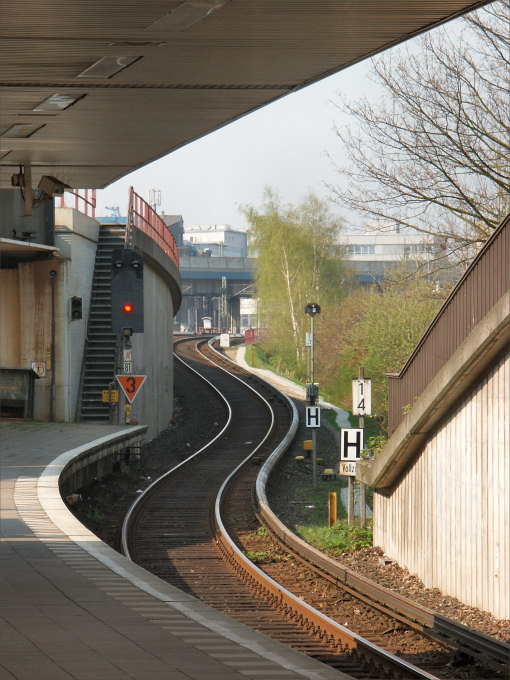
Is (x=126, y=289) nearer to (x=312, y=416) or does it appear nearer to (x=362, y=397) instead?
(x=312, y=416)

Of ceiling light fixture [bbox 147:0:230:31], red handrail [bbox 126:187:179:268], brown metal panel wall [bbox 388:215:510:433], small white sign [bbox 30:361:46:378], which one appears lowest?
small white sign [bbox 30:361:46:378]

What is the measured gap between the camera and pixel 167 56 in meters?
7.48

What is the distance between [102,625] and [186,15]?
4.95m

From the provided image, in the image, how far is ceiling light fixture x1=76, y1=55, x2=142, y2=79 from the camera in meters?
7.50

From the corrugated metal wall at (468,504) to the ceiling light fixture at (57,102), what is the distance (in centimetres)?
558

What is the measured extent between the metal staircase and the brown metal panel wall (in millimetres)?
13913

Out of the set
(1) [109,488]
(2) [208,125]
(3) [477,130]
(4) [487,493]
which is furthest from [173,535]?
(3) [477,130]

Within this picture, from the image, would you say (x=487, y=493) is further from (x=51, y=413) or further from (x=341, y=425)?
(x=341, y=425)

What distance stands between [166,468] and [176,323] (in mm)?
117361

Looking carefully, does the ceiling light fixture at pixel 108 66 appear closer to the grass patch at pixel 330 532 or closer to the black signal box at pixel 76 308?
the grass patch at pixel 330 532

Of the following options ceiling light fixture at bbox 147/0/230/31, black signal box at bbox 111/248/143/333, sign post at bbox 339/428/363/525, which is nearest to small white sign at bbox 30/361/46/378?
black signal box at bbox 111/248/143/333

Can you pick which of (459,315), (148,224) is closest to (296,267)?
(148,224)

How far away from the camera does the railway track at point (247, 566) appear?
8.88 metres

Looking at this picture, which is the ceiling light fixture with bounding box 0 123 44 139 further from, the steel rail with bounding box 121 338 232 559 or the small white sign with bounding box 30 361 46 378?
the small white sign with bounding box 30 361 46 378
